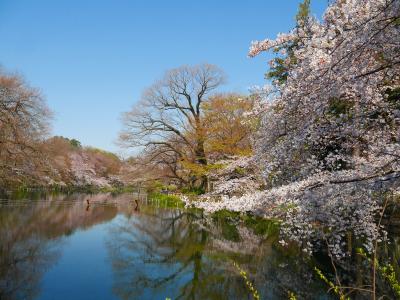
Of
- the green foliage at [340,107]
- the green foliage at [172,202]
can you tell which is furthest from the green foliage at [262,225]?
the green foliage at [172,202]

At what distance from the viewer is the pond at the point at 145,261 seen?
8805mm

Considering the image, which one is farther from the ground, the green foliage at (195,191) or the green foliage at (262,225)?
the green foliage at (195,191)

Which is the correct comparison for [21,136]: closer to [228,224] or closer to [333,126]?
[228,224]

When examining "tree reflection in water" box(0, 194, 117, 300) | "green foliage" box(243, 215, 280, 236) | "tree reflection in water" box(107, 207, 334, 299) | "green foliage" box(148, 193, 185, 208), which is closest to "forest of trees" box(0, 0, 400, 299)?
"tree reflection in water" box(107, 207, 334, 299)

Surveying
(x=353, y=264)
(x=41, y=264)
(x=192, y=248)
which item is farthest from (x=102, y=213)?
(x=353, y=264)

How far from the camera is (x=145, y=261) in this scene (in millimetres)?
11984

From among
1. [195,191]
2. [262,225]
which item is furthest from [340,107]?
[195,191]

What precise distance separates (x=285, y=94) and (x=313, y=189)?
158cm

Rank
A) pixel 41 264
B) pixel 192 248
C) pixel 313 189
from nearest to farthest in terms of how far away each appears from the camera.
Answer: pixel 313 189 → pixel 41 264 → pixel 192 248

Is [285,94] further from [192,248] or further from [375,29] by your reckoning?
[192,248]

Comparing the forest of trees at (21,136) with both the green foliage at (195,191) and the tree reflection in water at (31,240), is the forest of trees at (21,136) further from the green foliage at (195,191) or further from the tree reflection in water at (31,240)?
the green foliage at (195,191)

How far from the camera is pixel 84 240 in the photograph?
48.9 feet

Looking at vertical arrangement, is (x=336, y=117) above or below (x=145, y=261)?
above

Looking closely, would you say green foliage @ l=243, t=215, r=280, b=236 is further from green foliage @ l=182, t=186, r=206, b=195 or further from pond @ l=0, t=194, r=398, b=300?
green foliage @ l=182, t=186, r=206, b=195
